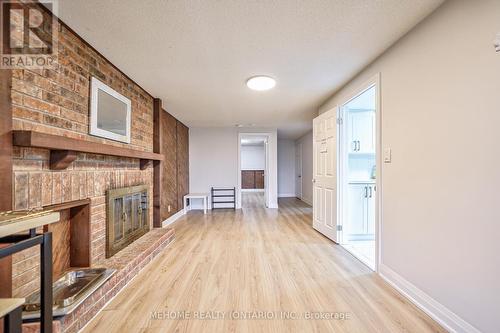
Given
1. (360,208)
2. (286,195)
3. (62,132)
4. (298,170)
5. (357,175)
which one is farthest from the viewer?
(286,195)

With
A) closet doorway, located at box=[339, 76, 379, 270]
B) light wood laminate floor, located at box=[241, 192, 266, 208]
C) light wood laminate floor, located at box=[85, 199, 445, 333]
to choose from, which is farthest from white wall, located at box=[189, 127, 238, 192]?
closet doorway, located at box=[339, 76, 379, 270]

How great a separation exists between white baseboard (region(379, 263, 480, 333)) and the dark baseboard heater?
4358 millimetres

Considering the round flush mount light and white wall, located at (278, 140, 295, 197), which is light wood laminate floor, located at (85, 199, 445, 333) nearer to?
the round flush mount light

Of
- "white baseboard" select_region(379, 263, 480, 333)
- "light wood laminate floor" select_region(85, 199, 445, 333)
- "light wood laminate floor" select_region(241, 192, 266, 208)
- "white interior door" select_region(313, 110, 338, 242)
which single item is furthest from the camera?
"light wood laminate floor" select_region(241, 192, 266, 208)

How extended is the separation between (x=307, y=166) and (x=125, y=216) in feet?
18.3

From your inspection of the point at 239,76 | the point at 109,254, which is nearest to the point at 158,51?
the point at 239,76

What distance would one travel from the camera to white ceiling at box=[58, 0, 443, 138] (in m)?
1.54

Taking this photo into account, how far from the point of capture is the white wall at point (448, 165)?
4.10 feet

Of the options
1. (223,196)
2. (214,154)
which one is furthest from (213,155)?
(223,196)

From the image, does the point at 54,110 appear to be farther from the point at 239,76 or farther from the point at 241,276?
the point at 241,276

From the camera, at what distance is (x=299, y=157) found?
801 centimetres

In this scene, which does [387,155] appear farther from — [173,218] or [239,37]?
[173,218]

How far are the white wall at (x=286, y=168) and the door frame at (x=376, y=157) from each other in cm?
557

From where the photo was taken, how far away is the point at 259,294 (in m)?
1.91
